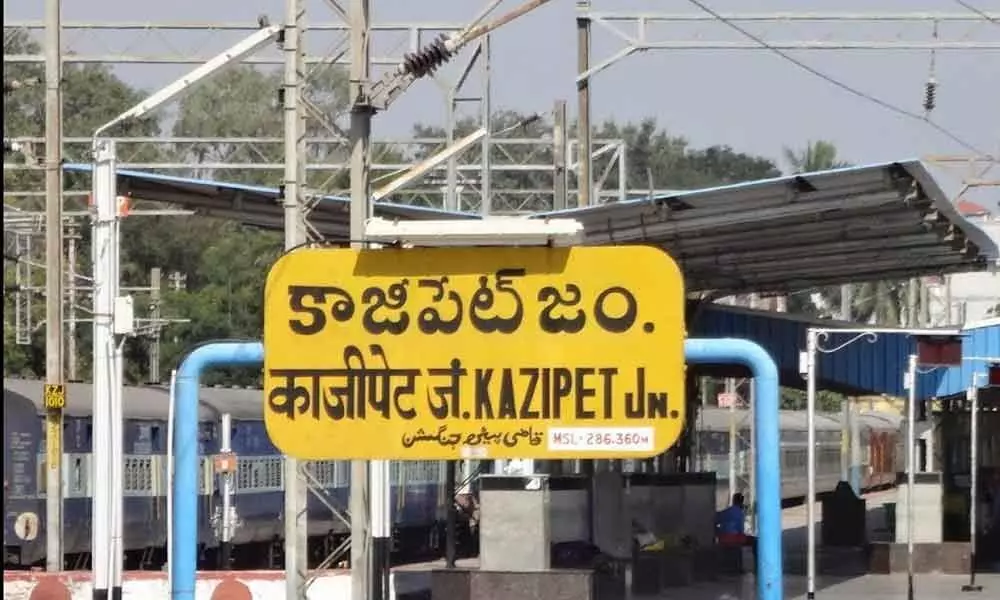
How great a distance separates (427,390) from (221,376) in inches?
2180

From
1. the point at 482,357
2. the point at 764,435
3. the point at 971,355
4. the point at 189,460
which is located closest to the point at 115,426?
the point at 189,460

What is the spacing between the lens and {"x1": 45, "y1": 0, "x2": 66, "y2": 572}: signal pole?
80.5 ft

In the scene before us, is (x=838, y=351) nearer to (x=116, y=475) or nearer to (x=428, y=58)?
(x=116, y=475)

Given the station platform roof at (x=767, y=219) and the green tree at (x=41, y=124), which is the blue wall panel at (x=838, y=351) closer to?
the station platform roof at (x=767, y=219)

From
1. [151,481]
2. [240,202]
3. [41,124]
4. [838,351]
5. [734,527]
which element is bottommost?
[734,527]

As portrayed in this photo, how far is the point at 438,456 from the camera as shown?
33.3 ft

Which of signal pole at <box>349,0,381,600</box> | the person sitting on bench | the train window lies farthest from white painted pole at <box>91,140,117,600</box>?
the person sitting on bench

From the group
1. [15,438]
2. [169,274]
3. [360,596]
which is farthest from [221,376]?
[360,596]

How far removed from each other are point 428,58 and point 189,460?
5887mm

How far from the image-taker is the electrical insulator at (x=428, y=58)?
16719mm

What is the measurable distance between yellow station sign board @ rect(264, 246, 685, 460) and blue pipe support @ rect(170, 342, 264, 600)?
140 centimetres

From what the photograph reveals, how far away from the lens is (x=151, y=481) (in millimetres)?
32375

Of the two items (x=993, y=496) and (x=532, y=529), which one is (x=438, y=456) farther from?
(x=993, y=496)

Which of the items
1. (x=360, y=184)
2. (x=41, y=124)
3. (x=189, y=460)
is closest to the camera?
(x=189, y=460)
